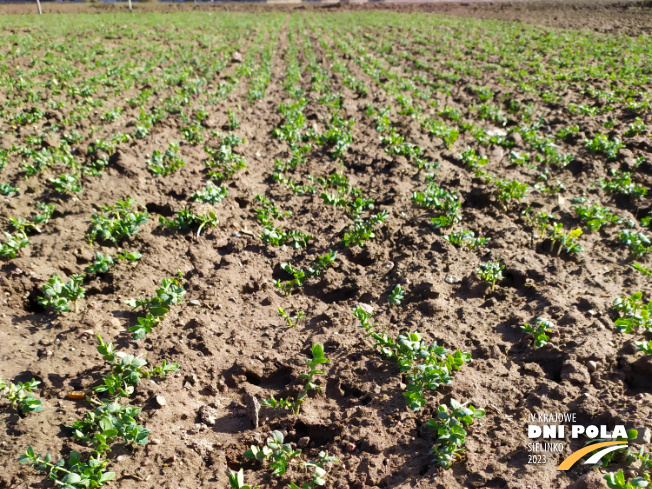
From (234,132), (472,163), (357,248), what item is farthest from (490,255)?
(234,132)

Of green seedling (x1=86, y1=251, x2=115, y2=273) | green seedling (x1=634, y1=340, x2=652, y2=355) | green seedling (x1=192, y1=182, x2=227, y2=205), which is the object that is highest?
green seedling (x1=192, y1=182, x2=227, y2=205)

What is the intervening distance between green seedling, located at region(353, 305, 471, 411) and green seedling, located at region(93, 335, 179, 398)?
1587 millimetres

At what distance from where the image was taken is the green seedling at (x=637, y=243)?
4172mm

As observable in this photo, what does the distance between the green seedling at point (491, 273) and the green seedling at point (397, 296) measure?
34.4 inches

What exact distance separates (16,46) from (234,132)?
41.7ft

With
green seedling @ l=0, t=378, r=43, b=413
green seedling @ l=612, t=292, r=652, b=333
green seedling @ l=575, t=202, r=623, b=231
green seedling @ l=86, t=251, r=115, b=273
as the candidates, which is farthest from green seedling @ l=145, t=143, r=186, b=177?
green seedling @ l=612, t=292, r=652, b=333

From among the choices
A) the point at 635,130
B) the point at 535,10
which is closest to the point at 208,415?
the point at 635,130

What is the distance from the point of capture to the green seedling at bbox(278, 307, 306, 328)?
365cm

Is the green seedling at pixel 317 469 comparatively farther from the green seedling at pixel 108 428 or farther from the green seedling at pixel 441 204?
the green seedling at pixel 441 204

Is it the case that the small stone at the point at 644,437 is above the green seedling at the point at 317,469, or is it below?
above

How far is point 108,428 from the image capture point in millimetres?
2373

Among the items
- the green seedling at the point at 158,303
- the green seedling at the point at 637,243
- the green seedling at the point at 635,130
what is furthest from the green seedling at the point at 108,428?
the green seedling at the point at 635,130

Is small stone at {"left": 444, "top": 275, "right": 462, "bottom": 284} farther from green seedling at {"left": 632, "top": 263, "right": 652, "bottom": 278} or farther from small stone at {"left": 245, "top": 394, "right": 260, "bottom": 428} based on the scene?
small stone at {"left": 245, "top": 394, "right": 260, "bottom": 428}

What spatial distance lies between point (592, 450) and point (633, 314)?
1350 millimetres
